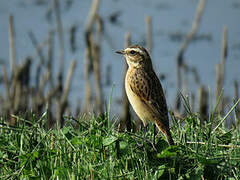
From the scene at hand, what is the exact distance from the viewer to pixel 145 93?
12.7 feet

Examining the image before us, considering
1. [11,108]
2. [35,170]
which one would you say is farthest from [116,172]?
[11,108]

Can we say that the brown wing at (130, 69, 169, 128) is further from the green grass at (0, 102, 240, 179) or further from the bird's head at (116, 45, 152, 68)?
the green grass at (0, 102, 240, 179)

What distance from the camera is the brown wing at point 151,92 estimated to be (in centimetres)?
367

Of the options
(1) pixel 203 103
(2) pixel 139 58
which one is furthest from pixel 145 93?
(1) pixel 203 103

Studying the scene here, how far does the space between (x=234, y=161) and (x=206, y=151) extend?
0.67 feet

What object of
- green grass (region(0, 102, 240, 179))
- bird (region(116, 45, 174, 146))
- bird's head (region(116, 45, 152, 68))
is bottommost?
green grass (region(0, 102, 240, 179))

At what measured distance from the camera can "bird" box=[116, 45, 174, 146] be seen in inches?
144

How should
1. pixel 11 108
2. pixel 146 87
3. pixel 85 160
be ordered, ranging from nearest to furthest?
pixel 85 160, pixel 146 87, pixel 11 108

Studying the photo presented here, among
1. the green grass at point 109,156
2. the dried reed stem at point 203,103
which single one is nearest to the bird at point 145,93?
the green grass at point 109,156

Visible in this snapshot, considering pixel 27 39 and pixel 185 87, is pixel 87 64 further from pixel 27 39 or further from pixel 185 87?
pixel 27 39

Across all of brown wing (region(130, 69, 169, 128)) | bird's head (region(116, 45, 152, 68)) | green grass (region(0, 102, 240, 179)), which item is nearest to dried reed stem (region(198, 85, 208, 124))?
bird's head (region(116, 45, 152, 68))

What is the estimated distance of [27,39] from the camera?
10414 mm

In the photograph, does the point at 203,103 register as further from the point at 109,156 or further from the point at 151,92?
the point at 109,156

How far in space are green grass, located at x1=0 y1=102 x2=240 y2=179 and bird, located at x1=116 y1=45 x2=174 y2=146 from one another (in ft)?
1.08
